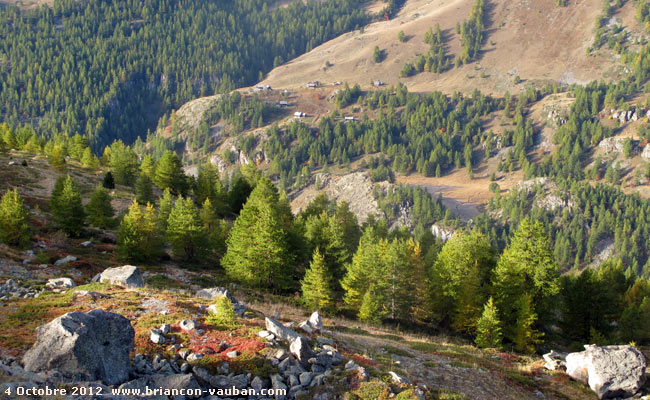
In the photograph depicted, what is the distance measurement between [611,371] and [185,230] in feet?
143

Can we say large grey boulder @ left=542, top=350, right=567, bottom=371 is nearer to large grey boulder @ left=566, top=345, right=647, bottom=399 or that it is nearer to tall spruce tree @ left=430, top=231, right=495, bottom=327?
large grey boulder @ left=566, top=345, right=647, bottom=399

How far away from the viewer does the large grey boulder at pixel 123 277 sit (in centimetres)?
3272

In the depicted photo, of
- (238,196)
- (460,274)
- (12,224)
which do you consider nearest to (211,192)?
(238,196)

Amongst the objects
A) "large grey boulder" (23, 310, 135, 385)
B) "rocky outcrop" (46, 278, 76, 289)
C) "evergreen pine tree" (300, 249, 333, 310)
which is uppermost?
"large grey boulder" (23, 310, 135, 385)

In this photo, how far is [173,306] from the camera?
2584 cm

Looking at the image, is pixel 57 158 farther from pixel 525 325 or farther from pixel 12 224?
pixel 525 325

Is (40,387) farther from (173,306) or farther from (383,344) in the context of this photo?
(383,344)

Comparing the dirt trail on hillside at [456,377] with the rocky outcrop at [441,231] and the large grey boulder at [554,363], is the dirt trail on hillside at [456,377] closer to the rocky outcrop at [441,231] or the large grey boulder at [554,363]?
the large grey boulder at [554,363]

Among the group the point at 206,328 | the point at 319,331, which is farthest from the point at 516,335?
the point at 206,328

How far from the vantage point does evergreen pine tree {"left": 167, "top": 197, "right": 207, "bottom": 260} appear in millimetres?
52438

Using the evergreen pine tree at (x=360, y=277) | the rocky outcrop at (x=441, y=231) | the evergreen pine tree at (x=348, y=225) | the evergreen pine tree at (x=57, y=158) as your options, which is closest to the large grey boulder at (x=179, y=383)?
the evergreen pine tree at (x=360, y=277)

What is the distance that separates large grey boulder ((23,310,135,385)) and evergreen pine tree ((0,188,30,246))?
32.6 meters

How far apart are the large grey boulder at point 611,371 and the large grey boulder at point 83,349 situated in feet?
84.0

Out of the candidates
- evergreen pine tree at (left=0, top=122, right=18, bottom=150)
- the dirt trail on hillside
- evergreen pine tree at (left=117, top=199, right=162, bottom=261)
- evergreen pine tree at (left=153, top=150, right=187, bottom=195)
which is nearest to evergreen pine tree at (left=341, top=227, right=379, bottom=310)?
the dirt trail on hillside
